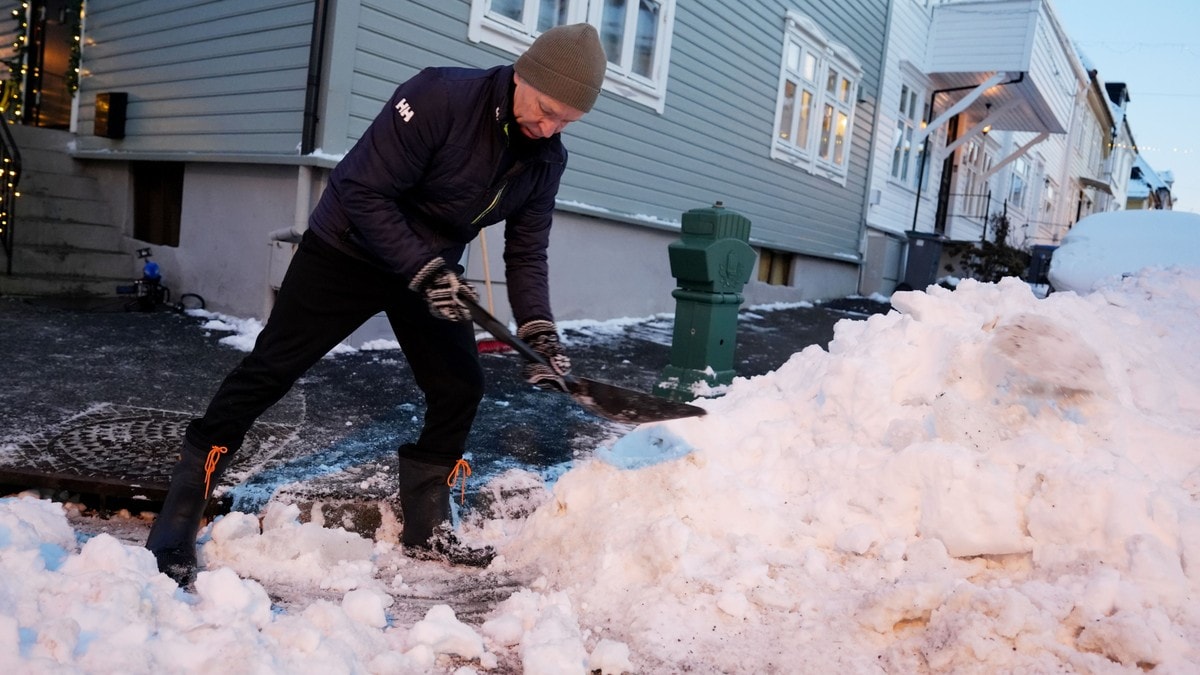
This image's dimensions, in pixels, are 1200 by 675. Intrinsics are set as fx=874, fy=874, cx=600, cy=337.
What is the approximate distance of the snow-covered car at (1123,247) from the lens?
6754 mm

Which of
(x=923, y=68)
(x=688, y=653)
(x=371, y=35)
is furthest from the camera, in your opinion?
(x=923, y=68)

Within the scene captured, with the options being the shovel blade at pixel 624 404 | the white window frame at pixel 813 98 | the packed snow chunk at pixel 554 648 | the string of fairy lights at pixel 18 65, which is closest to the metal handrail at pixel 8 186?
the string of fairy lights at pixel 18 65

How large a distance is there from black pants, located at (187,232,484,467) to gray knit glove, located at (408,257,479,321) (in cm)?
26

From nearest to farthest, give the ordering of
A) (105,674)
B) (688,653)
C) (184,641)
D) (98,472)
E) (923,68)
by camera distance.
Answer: (105,674), (184,641), (688,653), (98,472), (923,68)

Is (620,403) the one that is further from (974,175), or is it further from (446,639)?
(974,175)

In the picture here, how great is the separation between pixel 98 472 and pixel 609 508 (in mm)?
1959

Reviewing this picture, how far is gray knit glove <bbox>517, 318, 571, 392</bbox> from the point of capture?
293cm

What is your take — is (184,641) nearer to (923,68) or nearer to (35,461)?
(35,461)

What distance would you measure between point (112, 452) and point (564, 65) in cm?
252

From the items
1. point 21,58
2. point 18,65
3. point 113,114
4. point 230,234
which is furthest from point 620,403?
point 21,58

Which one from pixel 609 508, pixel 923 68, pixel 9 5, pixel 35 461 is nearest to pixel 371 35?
pixel 35 461

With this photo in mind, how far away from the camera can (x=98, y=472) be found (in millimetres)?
3330

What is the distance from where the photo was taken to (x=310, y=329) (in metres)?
2.79

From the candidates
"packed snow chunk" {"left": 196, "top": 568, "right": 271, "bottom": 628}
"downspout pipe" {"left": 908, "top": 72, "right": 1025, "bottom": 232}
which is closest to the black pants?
"packed snow chunk" {"left": 196, "top": 568, "right": 271, "bottom": 628}
